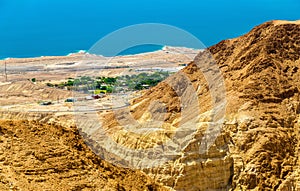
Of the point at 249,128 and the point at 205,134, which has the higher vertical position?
the point at 249,128

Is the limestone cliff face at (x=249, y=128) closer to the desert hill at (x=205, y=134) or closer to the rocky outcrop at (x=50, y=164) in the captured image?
the desert hill at (x=205, y=134)

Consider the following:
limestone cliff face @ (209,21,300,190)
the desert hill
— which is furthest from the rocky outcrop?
limestone cliff face @ (209,21,300,190)

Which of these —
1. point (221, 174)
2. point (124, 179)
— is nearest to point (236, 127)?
point (221, 174)

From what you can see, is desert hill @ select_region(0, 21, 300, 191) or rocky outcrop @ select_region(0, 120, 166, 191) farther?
desert hill @ select_region(0, 21, 300, 191)

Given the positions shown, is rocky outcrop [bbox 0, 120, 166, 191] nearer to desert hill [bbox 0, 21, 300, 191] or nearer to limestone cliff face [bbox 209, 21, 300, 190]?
desert hill [bbox 0, 21, 300, 191]

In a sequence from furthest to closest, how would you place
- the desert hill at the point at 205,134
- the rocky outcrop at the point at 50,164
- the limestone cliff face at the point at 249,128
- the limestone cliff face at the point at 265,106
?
the limestone cliff face at the point at 265,106 < the limestone cliff face at the point at 249,128 < the desert hill at the point at 205,134 < the rocky outcrop at the point at 50,164

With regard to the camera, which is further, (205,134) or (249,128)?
(249,128)

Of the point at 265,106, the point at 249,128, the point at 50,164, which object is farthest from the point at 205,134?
the point at 50,164

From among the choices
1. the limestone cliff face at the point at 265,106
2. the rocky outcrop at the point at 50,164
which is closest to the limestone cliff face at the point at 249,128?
the limestone cliff face at the point at 265,106

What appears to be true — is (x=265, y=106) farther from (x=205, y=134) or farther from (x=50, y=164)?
(x=50, y=164)
